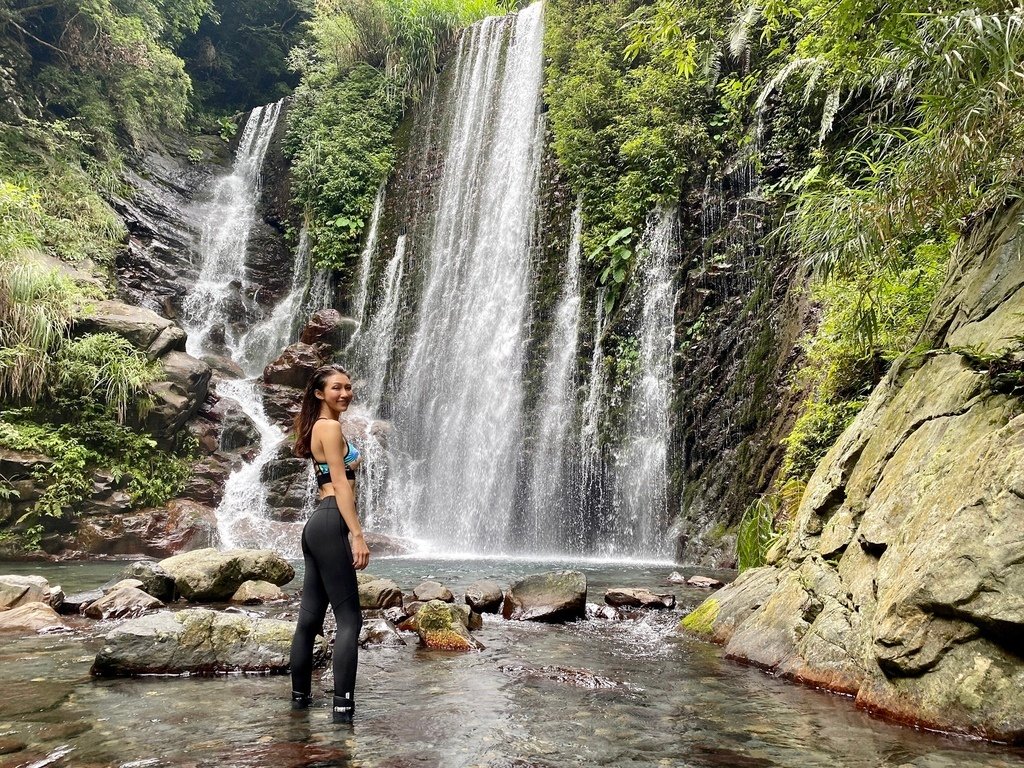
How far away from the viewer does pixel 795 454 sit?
841 cm

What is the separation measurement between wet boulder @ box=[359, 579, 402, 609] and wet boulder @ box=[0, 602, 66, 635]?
96.0 inches

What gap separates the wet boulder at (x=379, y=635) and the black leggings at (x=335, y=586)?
5.77 ft

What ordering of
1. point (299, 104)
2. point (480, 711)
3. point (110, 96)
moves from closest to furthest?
1. point (480, 711)
2. point (110, 96)
3. point (299, 104)

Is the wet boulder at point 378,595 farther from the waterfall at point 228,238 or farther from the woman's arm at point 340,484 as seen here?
the waterfall at point 228,238

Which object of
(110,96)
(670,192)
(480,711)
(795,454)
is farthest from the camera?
(110,96)

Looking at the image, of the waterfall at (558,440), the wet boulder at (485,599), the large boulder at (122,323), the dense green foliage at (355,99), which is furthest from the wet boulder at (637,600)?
the dense green foliage at (355,99)

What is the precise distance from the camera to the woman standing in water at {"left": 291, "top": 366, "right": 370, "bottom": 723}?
10.8ft

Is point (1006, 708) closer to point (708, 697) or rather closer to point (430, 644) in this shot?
point (708, 697)

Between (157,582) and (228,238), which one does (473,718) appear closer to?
(157,582)

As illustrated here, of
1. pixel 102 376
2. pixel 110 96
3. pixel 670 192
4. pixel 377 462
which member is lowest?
pixel 377 462

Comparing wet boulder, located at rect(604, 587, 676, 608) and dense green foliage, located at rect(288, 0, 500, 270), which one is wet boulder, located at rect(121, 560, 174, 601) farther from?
dense green foliage, located at rect(288, 0, 500, 270)

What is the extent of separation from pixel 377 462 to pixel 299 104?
14.8m

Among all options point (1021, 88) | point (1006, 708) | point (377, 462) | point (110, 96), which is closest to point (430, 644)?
point (1006, 708)

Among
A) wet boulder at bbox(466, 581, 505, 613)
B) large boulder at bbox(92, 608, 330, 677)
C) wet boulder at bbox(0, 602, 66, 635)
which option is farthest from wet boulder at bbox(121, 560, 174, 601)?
wet boulder at bbox(466, 581, 505, 613)
